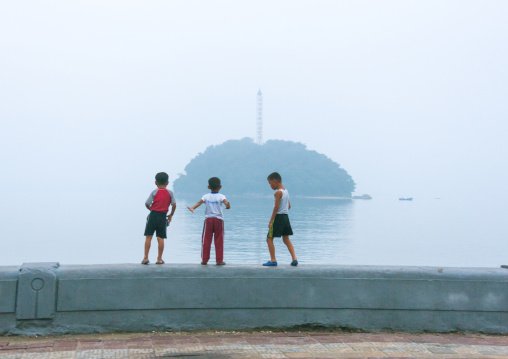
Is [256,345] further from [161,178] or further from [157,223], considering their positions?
[161,178]

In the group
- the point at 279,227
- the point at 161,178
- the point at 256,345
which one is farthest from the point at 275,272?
the point at 161,178

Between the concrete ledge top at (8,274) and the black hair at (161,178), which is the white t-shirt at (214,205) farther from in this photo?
the concrete ledge top at (8,274)

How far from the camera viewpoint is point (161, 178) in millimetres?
7332

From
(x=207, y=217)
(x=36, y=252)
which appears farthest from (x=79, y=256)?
(x=207, y=217)

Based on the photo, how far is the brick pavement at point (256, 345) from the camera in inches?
224

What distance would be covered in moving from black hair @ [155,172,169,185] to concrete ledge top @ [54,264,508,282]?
3.82 feet

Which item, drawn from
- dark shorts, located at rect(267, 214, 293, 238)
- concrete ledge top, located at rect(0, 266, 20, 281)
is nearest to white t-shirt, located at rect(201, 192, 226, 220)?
dark shorts, located at rect(267, 214, 293, 238)

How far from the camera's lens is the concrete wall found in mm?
6211

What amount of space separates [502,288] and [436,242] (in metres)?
55.1

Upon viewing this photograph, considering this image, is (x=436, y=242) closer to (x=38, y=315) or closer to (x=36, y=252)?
(x=36, y=252)

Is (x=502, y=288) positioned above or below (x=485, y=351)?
above

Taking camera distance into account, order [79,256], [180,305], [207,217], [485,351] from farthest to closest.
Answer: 1. [79,256]
2. [207,217]
3. [180,305]
4. [485,351]

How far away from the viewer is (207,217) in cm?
727

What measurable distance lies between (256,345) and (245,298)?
0.66m
